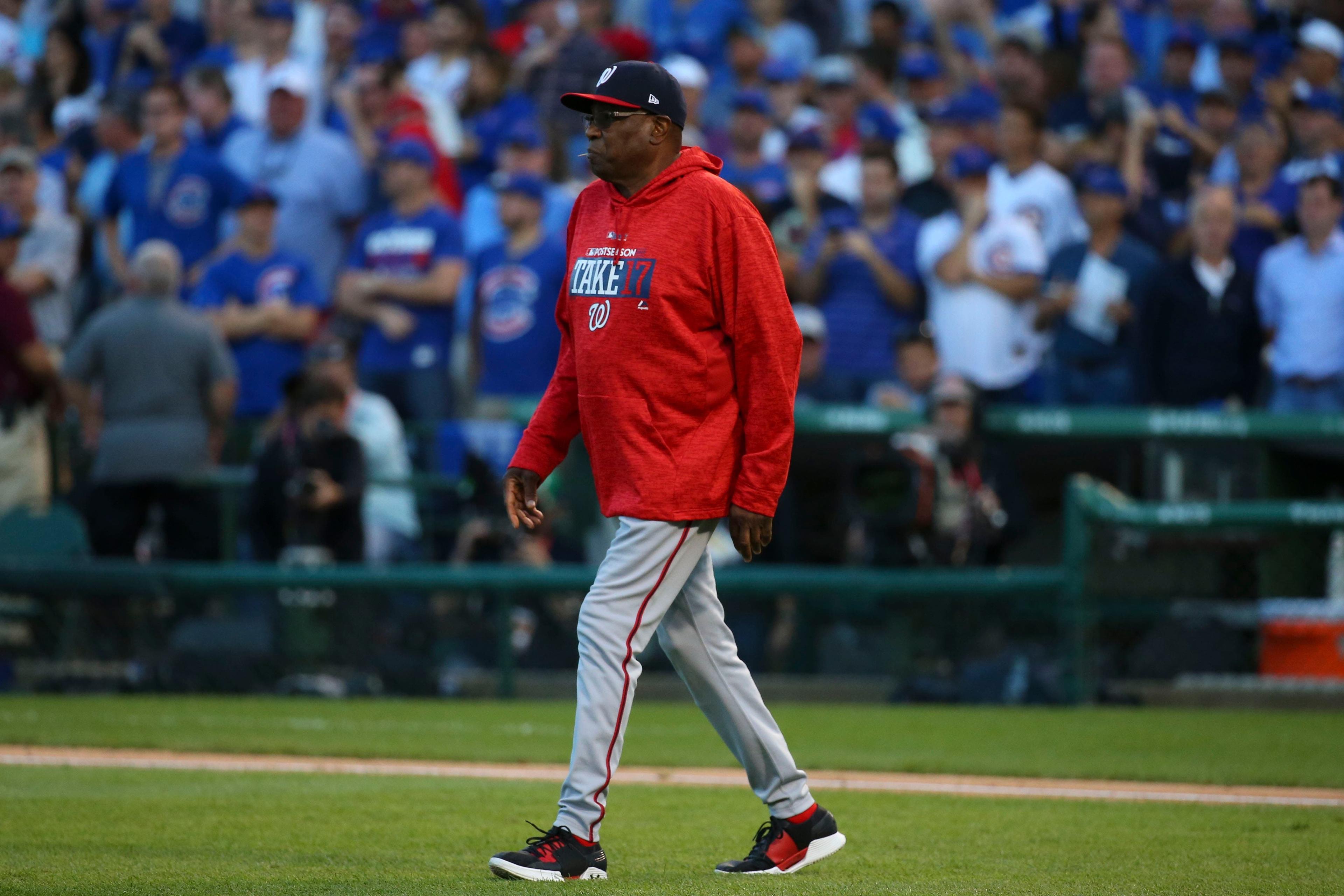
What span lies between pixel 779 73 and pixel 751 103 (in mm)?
1935

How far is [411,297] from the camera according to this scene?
39.9 ft

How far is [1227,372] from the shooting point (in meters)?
11.2

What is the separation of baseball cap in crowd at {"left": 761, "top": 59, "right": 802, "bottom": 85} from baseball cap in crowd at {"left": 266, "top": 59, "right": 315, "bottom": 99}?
3.49m

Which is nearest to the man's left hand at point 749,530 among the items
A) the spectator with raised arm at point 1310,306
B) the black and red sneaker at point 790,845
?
the black and red sneaker at point 790,845

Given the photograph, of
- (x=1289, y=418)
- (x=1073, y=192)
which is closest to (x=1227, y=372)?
(x=1289, y=418)

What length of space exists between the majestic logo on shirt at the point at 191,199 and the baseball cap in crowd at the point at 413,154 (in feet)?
5.27

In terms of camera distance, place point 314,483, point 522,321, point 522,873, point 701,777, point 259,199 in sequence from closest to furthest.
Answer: point 522,873, point 701,777, point 314,483, point 522,321, point 259,199

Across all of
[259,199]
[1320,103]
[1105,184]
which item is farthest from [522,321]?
[1320,103]

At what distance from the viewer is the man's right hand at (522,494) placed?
5.11 meters

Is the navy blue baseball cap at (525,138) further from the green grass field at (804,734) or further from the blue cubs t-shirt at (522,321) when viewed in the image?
the green grass field at (804,734)

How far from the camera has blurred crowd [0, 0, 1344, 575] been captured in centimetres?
1113

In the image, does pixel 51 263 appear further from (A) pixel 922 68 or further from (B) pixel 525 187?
(A) pixel 922 68

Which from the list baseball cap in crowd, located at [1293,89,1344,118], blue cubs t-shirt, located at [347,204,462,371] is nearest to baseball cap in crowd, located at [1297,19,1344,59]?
baseball cap in crowd, located at [1293,89,1344,118]

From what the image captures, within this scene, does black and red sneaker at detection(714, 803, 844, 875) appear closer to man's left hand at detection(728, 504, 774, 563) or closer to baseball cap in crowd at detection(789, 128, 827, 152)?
man's left hand at detection(728, 504, 774, 563)
